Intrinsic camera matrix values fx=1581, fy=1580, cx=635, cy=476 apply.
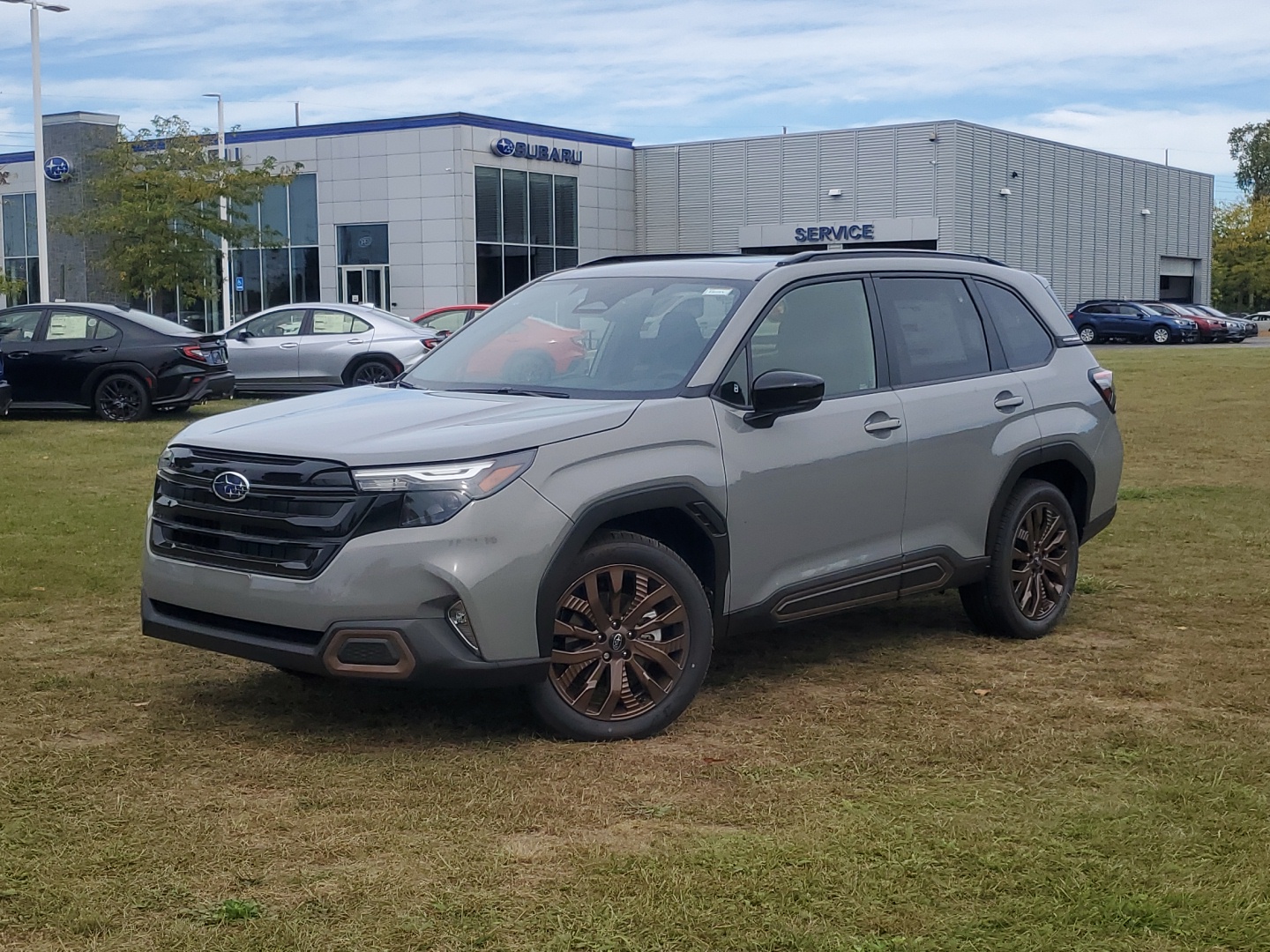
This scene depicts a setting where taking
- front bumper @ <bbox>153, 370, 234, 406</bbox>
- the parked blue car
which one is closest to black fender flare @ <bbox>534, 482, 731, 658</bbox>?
front bumper @ <bbox>153, 370, 234, 406</bbox>

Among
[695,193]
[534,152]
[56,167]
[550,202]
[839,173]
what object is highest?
[534,152]

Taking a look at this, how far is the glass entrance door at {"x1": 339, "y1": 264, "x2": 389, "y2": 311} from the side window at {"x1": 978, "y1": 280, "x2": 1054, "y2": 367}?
159 ft

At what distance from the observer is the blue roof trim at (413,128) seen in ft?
171

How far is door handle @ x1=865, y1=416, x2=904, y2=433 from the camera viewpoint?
6320mm

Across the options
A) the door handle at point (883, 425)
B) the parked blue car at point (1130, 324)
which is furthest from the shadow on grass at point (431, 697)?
the parked blue car at point (1130, 324)

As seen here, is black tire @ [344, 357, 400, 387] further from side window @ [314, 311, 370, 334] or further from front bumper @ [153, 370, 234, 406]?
front bumper @ [153, 370, 234, 406]

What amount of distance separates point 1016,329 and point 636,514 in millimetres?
2626

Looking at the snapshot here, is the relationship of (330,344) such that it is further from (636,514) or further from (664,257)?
(636,514)

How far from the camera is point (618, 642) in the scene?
5398mm

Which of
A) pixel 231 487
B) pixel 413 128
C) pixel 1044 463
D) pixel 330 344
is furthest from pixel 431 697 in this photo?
pixel 413 128

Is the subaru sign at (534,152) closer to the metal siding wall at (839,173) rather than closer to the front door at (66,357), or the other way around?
the metal siding wall at (839,173)

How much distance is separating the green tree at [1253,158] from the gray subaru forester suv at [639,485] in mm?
A: 110182

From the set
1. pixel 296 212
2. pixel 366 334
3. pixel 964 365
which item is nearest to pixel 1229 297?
pixel 296 212

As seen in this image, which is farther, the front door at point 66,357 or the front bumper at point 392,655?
the front door at point 66,357
